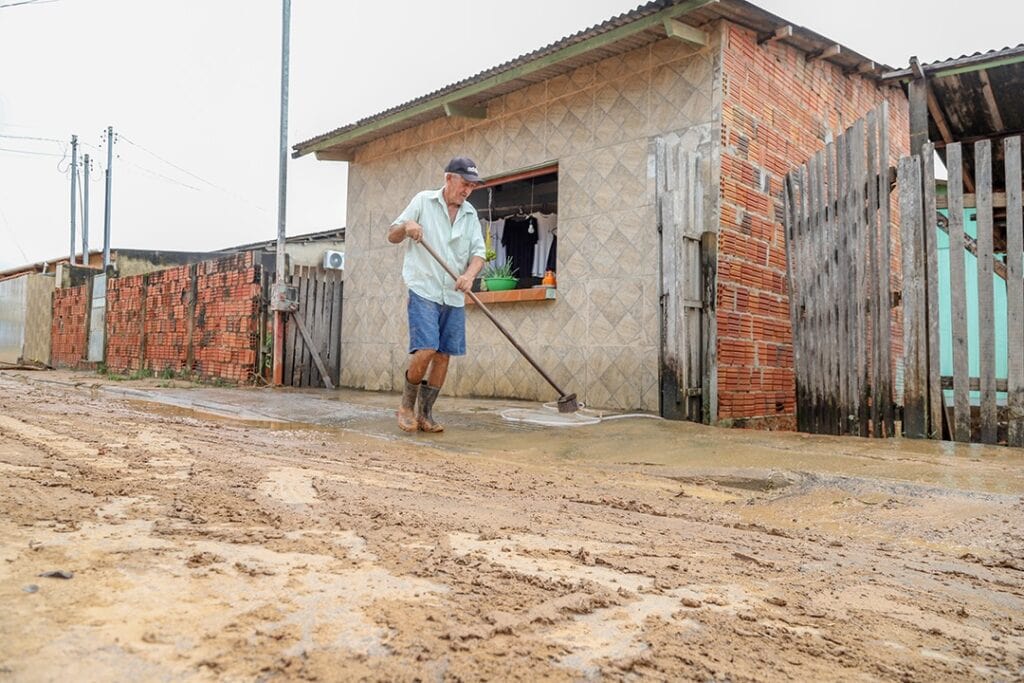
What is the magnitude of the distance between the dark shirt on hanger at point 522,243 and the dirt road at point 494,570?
5638mm

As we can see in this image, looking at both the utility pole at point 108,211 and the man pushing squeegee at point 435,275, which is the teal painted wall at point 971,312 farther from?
the utility pole at point 108,211

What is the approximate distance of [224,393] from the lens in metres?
8.29

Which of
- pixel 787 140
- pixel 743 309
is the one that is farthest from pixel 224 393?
pixel 787 140

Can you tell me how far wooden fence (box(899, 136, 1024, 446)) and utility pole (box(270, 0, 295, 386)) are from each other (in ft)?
24.5

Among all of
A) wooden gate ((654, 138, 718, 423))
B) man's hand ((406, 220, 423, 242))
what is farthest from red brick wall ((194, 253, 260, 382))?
wooden gate ((654, 138, 718, 423))

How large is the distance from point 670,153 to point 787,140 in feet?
5.44

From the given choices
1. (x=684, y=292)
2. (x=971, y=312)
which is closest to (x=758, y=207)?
(x=684, y=292)

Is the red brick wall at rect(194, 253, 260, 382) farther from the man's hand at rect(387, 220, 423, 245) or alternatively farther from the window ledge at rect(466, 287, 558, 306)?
the man's hand at rect(387, 220, 423, 245)

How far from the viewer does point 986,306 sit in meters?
3.86

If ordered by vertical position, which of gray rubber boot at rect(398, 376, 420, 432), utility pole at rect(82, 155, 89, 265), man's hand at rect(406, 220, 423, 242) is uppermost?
utility pole at rect(82, 155, 89, 265)

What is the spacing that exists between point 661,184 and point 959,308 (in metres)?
2.63

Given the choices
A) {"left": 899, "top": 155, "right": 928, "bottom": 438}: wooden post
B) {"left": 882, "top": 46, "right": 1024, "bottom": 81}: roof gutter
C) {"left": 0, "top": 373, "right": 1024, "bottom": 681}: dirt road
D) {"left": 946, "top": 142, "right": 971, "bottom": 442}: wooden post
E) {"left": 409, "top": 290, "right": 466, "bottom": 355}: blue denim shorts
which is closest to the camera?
{"left": 0, "top": 373, "right": 1024, "bottom": 681}: dirt road

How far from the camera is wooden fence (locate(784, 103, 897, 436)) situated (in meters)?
4.36

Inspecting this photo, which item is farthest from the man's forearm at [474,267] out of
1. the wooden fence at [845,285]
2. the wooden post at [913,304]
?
the wooden post at [913,304]
